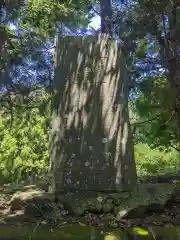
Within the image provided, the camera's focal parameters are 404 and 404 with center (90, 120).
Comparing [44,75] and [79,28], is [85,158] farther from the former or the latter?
[79,28]

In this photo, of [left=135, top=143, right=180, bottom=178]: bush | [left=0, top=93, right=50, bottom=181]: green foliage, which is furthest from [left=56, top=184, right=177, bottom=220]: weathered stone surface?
[left=135, top=143, right=180, bottom=178]: bush

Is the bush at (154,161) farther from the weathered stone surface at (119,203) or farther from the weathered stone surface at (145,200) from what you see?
the weathered stone surface at (119,203)

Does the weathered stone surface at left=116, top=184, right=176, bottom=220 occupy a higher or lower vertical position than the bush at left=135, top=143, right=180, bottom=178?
lower

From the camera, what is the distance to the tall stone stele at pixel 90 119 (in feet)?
13.8

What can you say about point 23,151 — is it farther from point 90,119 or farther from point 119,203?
point 119,203

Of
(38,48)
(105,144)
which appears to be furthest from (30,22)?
(105,144)

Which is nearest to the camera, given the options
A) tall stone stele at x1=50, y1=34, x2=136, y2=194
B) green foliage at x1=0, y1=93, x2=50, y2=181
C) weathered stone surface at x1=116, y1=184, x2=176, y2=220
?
weathered stone surface at x1=116, y1=184, x2=176, y2=220

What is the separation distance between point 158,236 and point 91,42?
228cm

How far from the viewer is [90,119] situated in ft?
14.2

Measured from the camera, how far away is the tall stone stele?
166 inches

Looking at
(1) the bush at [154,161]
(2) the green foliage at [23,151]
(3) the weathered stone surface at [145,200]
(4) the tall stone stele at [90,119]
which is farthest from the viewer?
(1) the bush at [154,161]

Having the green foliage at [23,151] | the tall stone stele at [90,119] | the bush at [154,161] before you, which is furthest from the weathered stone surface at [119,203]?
the bush at [154,161]

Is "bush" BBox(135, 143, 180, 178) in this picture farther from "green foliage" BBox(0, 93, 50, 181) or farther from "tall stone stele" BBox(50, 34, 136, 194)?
"tall stone stele" BBox(50, 34, 136, 194)

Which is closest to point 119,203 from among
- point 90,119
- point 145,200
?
point 145,200
